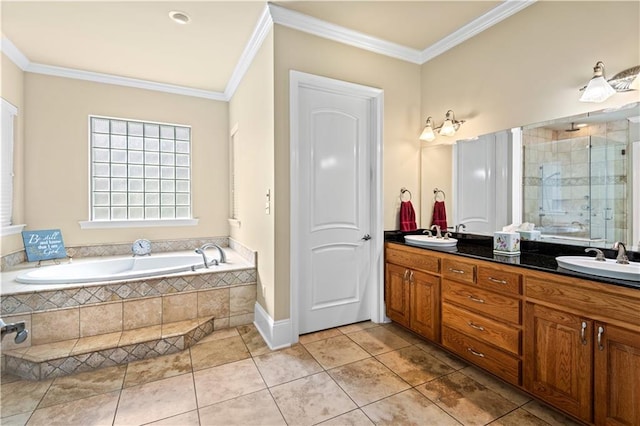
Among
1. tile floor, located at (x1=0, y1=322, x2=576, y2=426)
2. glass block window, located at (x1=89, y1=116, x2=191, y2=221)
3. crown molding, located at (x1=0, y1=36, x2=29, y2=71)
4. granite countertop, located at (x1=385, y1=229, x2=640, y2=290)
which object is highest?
crown molding, located at (x1=0, y1=36, x2=29, y2=71)

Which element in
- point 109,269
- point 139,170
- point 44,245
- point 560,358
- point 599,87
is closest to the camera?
point 560,358

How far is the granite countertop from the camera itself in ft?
5.27

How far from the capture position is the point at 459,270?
2221 mm

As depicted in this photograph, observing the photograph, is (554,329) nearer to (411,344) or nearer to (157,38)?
(411,344)

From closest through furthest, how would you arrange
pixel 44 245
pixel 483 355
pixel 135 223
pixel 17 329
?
pixel 17 329 < pixel 483 355 < pixel 44 245 < pixel 135 223

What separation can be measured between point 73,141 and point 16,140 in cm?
48

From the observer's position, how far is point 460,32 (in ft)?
9.02

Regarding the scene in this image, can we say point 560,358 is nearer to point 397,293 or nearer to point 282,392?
point 397,293

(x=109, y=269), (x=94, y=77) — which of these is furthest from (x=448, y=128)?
(x=94, y=77)

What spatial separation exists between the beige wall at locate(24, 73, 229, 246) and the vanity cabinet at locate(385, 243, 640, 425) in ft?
10.8

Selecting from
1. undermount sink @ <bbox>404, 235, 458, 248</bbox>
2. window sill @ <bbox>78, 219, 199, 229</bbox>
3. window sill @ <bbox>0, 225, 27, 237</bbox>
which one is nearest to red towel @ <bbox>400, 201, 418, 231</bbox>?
undermount sink @ <bbox>404, 235, 458, 248</bbox>

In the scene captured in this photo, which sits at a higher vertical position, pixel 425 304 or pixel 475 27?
pixel 475 27

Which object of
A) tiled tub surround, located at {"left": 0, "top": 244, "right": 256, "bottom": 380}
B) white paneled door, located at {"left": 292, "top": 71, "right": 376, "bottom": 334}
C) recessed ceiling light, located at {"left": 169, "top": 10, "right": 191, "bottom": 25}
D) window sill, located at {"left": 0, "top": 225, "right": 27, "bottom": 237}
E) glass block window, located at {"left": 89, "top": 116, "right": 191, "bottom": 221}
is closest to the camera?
tiled tub surround, located at {"left": 0, "top": 244, "right": 256, "bottom": 380}

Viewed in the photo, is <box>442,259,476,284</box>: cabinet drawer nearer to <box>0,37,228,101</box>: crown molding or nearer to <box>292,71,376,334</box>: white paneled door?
<box>292,71,376,334</box>: white paneled door
